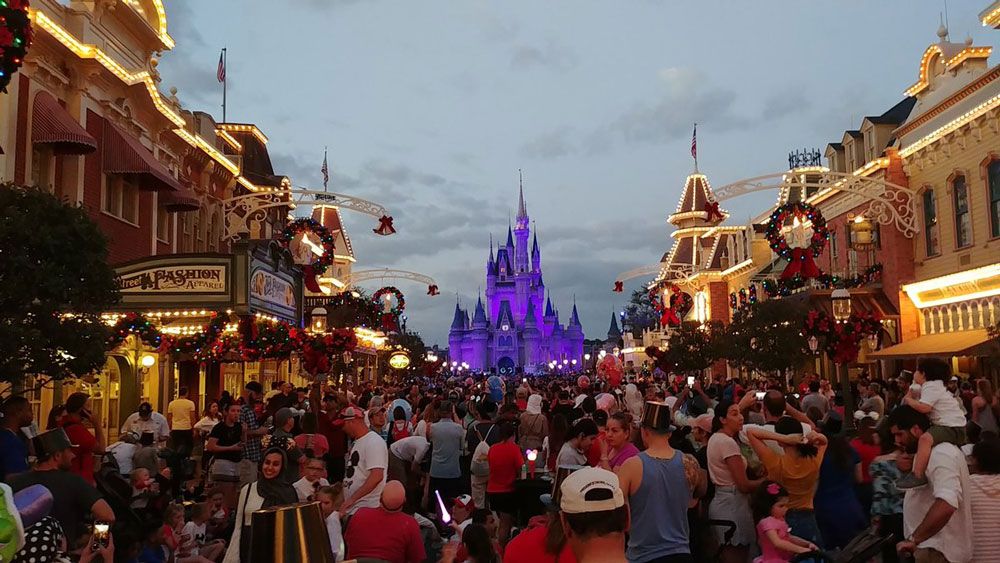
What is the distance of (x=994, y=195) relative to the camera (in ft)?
75.7

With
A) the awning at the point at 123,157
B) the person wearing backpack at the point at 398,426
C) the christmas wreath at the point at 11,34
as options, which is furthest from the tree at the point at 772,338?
the christmas wreath at the point at 11,34

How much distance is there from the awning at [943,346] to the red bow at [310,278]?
16.1 meters

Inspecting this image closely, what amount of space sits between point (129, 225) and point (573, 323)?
481 ft

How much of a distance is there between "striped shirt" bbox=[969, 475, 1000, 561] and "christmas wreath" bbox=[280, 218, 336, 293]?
18.9m

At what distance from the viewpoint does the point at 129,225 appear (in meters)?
20.4

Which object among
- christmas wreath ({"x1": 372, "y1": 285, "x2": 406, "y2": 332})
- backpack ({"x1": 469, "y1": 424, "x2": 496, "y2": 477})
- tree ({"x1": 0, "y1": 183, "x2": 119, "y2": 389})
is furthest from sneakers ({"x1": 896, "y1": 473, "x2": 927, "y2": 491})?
christmas wreath ({"x1": 372, "y1": 285, "x2": 406, "y2": 332})

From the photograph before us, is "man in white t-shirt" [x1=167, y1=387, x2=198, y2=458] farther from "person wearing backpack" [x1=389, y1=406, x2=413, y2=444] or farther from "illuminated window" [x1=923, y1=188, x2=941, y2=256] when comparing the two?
"illuminated window" [x1=923, y1=188, x2=941, y2=256]

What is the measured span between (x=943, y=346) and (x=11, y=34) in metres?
23.8

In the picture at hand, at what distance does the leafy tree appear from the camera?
34469 mm

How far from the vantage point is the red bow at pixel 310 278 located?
2267cm

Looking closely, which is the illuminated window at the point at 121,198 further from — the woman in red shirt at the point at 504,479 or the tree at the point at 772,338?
the tree at the point at 772,338

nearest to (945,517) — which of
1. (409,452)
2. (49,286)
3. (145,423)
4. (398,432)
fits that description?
(409,452)

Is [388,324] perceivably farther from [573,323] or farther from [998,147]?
[573,323]

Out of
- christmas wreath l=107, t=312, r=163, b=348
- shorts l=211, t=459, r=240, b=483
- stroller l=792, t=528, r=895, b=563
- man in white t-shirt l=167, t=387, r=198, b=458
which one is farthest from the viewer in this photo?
christmas wreath l=107, t=312, r=163, b=348
